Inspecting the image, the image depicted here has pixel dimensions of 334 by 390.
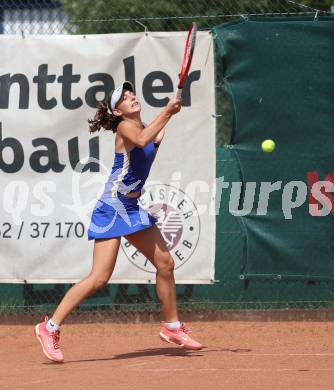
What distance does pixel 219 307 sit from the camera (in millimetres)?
8328

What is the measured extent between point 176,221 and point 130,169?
1718mm

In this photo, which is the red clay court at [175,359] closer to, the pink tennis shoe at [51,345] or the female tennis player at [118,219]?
the pink tennis shoe at [51,345]

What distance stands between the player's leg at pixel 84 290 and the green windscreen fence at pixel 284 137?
1.91 metres

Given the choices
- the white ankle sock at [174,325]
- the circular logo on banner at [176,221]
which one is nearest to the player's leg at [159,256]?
the white ankle sock at [174,325]

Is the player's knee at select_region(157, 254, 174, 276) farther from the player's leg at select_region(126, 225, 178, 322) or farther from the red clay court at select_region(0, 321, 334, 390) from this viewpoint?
the red clay court at select_region(0, 321, 334, 390)

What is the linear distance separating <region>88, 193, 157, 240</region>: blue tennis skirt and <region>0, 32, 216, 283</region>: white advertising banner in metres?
1.60

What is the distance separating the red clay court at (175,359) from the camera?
18.2ft

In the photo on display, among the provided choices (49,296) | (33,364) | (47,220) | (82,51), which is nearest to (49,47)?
(82,51)

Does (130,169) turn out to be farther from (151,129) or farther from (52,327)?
(52,327)

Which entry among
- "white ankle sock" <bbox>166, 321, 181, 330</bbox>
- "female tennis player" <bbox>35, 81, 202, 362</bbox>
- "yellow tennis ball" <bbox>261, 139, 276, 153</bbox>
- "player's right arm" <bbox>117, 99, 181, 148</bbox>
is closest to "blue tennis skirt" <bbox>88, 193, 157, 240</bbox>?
"female tennis player" <bbox>35, 81, 202, 362</bbox>

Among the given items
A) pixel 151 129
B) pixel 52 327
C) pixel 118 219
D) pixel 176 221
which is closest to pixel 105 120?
pixel 151 129

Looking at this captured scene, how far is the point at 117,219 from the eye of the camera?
20.8 feet

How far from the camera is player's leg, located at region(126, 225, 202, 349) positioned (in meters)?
6.48

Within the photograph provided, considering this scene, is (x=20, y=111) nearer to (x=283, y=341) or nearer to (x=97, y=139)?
(x=97, y=139)
